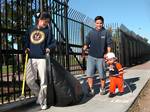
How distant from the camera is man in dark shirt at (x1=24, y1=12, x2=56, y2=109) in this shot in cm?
664

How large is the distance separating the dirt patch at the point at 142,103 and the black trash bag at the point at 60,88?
1.25 meters

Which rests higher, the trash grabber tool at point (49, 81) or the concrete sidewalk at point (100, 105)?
the trash grabber tool at point (49, 81)

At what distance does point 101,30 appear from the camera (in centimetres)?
859

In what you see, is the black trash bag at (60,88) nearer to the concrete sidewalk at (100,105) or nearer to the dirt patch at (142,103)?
the concrete sidewalk at (100,105)

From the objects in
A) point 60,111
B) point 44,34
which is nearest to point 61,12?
point 44,34

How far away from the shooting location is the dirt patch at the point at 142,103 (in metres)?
7.49

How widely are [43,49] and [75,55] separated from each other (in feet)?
19.0

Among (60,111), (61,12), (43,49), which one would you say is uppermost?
(61,12)

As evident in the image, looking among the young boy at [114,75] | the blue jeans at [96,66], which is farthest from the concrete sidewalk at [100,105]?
the blue jeans at [96,66]

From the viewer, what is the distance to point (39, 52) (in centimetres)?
669

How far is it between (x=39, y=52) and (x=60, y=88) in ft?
2.44

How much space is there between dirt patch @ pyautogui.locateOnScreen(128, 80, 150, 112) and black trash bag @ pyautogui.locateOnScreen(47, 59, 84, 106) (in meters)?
1.25

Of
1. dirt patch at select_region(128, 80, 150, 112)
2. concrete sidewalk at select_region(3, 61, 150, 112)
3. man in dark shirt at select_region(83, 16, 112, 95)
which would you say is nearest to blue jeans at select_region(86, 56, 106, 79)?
man in dark shirt at select_region(83, 16, 112, 95)

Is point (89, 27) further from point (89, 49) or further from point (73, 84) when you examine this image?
point (73, 84)
